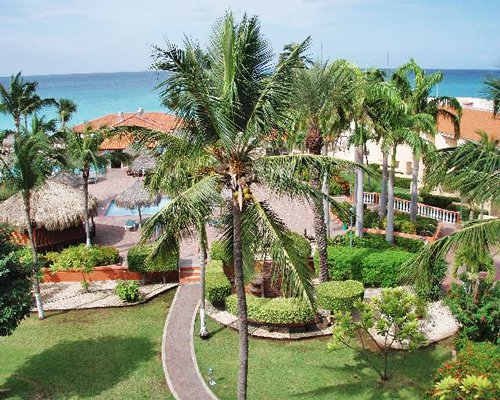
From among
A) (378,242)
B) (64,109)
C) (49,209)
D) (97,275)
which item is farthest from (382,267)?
(64,109)

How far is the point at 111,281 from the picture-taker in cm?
2278

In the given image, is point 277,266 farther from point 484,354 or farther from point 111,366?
point 111,366

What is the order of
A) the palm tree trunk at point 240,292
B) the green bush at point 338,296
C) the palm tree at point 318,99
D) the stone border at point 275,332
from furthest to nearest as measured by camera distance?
the green bush at point 338,296 < the stone border at point 275,332 < the palm tree at point 318,99 < the palm tree trunk at point 240,292

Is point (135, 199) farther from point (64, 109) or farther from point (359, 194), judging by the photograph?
point (64, 109)

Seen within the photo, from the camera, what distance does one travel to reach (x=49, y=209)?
24.8m

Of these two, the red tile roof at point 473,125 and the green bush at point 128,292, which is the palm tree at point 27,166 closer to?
the green bush at point 128,292

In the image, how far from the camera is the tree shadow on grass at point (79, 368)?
15.0 metres

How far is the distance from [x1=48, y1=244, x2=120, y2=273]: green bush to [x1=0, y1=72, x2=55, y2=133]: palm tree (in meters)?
12.9

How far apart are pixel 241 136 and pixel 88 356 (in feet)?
33.6

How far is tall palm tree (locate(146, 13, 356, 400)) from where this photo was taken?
972 centimetres

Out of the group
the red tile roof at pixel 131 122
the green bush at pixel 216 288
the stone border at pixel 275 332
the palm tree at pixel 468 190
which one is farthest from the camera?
the red tile roof at pixel 131 122

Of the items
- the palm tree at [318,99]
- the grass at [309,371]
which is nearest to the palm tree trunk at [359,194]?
the palm tree at [318,99]

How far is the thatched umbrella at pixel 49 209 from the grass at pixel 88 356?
580 centimetres

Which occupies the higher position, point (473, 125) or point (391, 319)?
point (473, 125)
